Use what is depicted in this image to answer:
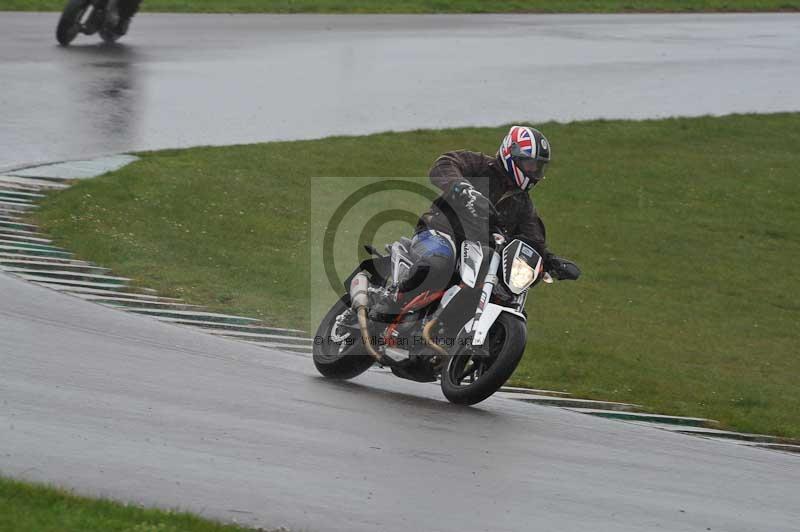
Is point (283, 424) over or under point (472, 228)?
under

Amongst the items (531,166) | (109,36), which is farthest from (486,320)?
(109,36)

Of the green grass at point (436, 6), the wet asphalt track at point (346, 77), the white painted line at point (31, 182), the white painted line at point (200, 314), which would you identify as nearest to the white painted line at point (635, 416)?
the white painted line at point (200, 314)

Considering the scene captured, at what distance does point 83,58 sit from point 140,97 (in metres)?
2.75

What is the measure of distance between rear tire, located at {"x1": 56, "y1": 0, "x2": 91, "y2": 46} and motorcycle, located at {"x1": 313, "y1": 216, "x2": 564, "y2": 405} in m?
14.7

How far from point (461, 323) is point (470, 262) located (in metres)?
0.42

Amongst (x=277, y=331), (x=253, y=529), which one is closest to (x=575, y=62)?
(x=277, y=331)

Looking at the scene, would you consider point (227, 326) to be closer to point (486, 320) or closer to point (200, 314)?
point (200, 314)

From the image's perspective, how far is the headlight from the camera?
8336 millimetres

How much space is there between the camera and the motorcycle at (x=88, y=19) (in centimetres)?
2208

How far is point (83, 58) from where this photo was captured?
2141cm

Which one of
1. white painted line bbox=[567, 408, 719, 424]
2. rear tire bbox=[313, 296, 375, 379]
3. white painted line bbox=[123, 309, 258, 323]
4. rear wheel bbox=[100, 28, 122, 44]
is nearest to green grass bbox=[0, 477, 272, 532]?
rear tire bbox=[313, 296, 375, 379]

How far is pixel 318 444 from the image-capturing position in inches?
261

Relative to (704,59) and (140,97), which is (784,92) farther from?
(140,97)

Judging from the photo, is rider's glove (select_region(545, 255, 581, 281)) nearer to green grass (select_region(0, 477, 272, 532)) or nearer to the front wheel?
the front wheel
